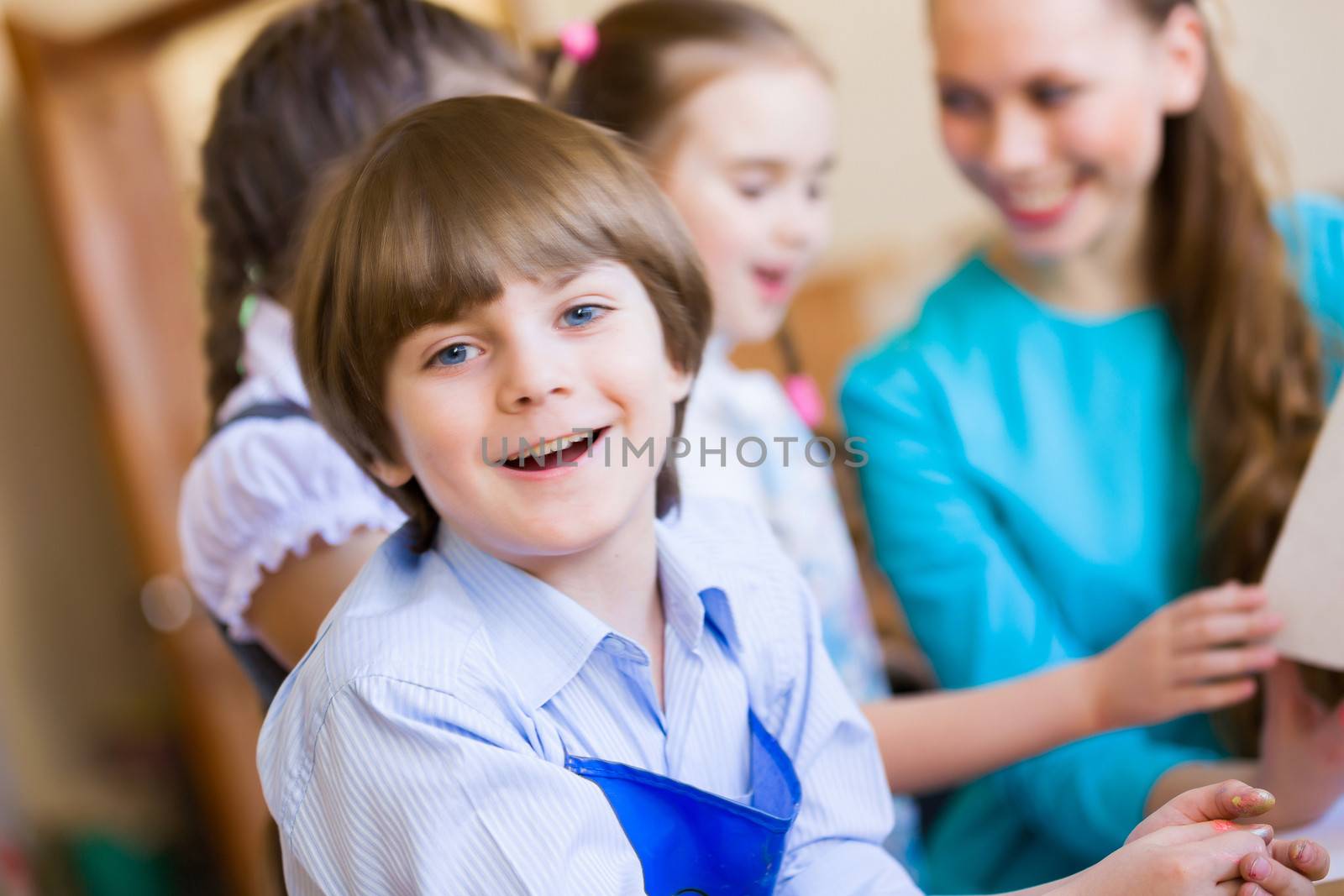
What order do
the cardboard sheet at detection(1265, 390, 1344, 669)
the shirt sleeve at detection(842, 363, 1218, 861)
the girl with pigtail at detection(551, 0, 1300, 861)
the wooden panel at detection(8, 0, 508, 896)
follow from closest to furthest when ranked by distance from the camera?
1. the cardboard sheet at detection(1265, 390, 1344, 669)
2. the shirt sleeve at detection(842, 363, 1218, 861)
3. the girl with pigtail at detection(551, 0, 1300, 861)
4. the wooden panel at detection(8, 0, 508, 896)

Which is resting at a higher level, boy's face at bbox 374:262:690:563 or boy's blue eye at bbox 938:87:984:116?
boy's blue eye at bbox 938:87:984:116

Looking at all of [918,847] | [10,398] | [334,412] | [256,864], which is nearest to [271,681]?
[334,412]

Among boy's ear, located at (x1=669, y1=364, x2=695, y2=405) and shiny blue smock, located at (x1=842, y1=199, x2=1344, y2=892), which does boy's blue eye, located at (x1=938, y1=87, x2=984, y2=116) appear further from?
boy's ear, located at (x1=669, y1=364, x2=695, y2=405)

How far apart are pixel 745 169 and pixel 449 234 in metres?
0.46

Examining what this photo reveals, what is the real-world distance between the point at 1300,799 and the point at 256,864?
1552 millimetres

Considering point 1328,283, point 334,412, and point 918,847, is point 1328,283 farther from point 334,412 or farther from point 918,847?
point 334,412

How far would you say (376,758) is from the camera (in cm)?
42

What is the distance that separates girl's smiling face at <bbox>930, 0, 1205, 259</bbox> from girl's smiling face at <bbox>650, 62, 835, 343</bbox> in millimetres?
111

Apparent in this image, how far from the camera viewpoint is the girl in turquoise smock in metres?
0.76

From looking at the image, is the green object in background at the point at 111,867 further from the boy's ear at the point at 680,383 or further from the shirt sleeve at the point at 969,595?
the boy's ear at the point at 680,383

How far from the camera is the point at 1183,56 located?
812 mm

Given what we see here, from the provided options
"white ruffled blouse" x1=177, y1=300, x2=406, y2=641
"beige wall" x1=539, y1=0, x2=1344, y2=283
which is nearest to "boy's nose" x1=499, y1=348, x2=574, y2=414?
"white ruffled blouse" x1=177, y1=300, x2=406, y2=641

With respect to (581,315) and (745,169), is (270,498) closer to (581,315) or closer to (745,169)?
(581,315)

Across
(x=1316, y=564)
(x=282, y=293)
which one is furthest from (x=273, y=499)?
(x=1316, y=564)
